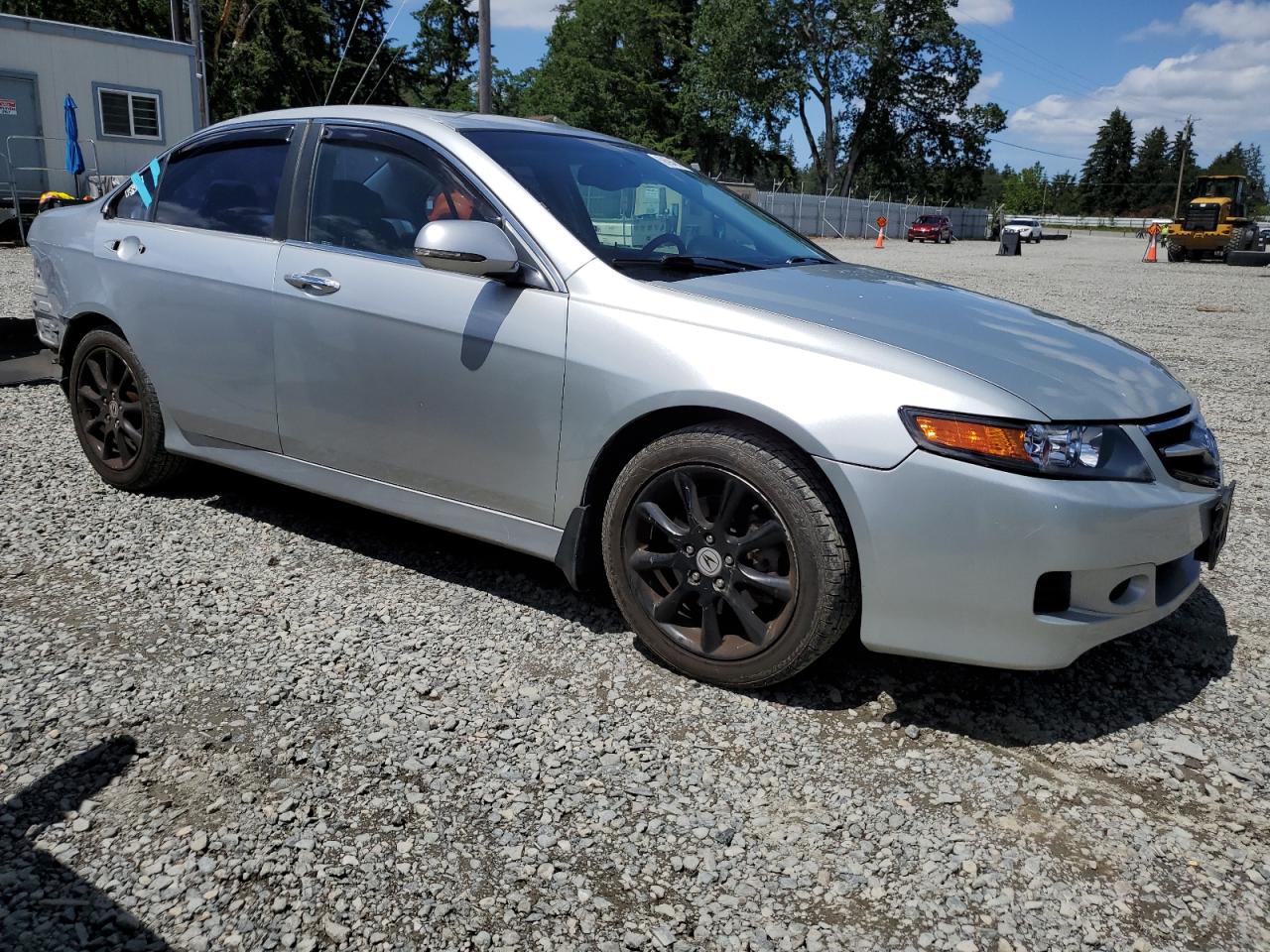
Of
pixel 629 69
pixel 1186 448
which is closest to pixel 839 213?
pixel 629 69

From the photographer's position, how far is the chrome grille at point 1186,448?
2875 mm

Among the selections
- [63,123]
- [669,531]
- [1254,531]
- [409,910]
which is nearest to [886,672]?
[669,531]

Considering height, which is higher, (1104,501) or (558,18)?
(558,18)

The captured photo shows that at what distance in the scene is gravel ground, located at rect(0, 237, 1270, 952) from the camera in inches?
84.7

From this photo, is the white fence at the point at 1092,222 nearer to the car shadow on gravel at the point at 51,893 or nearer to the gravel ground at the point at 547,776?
the gravel ground at the point at 547,776

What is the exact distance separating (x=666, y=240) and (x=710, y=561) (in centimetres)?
123

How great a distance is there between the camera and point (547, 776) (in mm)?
2635

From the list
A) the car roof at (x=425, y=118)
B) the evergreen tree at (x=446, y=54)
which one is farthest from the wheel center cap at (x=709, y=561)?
the evergreen tree at (x=446, y=54)

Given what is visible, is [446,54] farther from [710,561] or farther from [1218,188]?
[710,561]

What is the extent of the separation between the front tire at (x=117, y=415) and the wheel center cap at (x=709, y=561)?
8.65 ft

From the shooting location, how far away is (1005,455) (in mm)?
2584

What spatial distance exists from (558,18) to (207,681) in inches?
2922

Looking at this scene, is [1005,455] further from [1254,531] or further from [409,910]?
[1254,531]

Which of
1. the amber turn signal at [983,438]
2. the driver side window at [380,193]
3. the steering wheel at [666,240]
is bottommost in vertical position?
the amber turn signal at [983,438]
